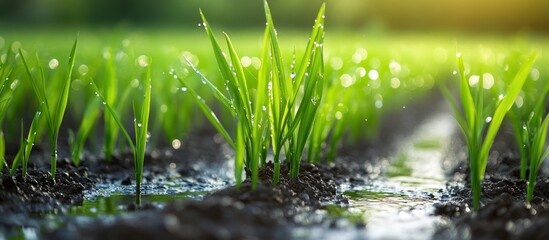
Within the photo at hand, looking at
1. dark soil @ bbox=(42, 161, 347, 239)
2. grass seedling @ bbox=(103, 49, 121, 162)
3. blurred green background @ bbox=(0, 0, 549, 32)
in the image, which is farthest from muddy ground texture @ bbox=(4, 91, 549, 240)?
blurred green background @ bbox=(0, 0, 549, 32)

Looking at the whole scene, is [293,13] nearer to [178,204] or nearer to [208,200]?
[208,200]

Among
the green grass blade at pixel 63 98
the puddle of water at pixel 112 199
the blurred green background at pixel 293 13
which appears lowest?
the puddle of water at pixel 112 199

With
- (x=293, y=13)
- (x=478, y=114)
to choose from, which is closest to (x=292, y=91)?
(x=478, y=114)

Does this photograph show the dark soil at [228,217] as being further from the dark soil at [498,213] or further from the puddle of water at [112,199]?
the dark soil at [498,213]

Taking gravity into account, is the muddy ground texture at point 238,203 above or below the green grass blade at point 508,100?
below

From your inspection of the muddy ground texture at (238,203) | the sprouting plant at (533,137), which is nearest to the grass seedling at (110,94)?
the muddy ground texture at (238,203)

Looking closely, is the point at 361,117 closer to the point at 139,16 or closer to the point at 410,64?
the point at 410,64

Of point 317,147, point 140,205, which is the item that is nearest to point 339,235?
point 140,205
